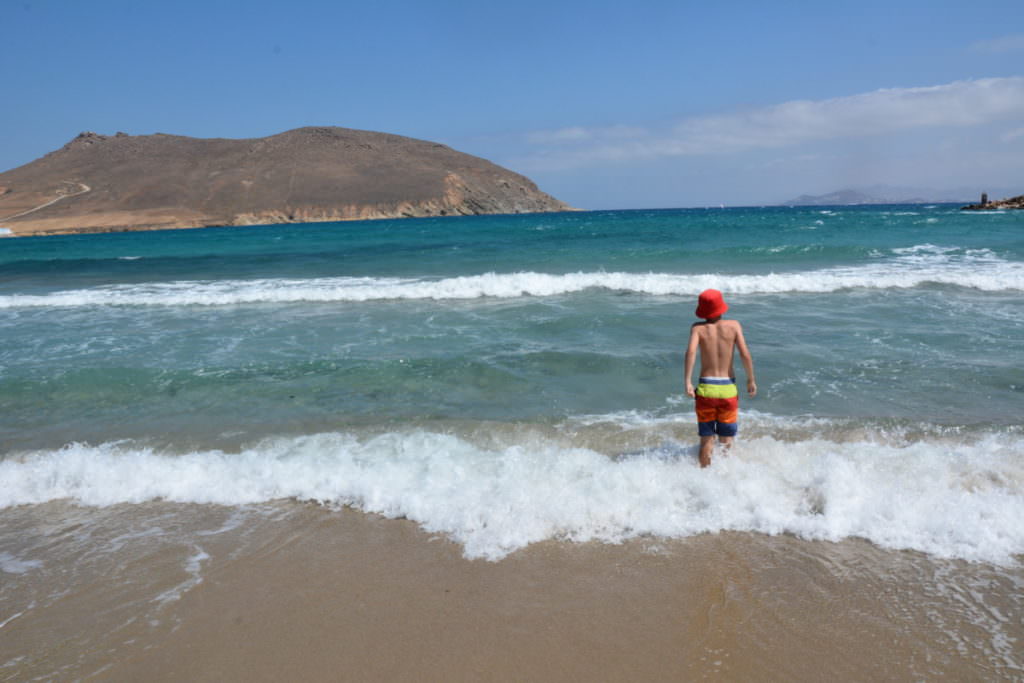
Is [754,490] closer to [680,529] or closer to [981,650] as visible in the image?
[680,529]

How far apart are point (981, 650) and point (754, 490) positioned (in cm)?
151

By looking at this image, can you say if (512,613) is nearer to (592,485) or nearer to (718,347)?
(592,485)

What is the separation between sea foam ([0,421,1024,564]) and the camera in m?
3.75

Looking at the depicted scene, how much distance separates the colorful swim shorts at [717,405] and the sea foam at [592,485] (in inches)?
11.1

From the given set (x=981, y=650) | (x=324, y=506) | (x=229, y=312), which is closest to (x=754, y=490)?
(x=981, y=650)

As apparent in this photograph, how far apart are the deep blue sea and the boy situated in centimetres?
27

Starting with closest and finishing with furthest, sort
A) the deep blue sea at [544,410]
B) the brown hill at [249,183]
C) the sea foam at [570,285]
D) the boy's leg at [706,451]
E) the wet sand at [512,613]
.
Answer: the wet sand at [512,613] < the deep blue sea at [544,410] < the boy's leg at [706,451] < the sea foam at [570,285] < the brown hill at [249,183]

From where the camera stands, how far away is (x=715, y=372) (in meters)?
4.50

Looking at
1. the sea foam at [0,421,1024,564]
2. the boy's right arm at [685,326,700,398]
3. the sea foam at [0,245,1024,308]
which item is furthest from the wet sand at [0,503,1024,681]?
the sea foam at [0,245,1024,308]

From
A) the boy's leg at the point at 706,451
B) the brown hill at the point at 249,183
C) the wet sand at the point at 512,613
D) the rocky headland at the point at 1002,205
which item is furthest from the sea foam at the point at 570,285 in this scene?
the brown hill at the point at 249,183

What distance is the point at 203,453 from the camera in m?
5.23

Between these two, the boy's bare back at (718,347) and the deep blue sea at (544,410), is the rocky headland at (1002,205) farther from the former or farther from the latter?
the boy's bare back at (718,347)

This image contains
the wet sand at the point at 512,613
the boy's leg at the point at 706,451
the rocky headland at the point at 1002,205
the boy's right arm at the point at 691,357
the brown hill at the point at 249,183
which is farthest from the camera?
the brown hill at the point at 249,183

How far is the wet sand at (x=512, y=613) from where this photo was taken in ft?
8.93
